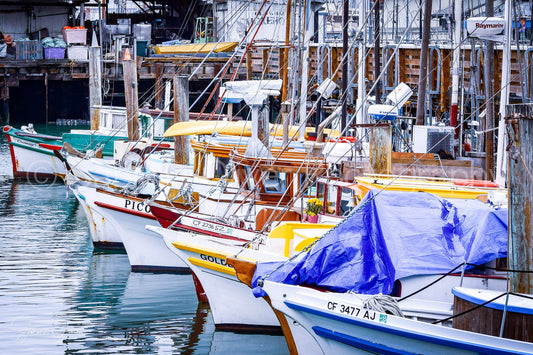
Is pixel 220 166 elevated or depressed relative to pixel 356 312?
elevated

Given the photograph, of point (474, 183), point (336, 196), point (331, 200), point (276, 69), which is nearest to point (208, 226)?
point (331, 200)

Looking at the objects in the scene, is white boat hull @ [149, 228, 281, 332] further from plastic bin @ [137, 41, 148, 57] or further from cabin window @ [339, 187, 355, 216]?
plastic bin @ [137, 41, 148, 57]

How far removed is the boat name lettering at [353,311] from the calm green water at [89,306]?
3.26m

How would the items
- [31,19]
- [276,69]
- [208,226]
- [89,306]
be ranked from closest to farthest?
[89,306]
[208,226]
[276,69]
[31,19]

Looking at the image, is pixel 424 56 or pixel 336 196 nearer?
pixel 336 196

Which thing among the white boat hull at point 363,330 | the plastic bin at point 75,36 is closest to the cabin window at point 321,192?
the white boat hull at point 363,330

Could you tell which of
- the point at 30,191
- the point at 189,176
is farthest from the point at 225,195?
the point at 30,191

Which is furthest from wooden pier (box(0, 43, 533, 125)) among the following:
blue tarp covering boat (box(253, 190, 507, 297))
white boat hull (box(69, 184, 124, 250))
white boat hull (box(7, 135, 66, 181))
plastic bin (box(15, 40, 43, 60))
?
blue tarp covering boat (box(253, 190, 507, 297))

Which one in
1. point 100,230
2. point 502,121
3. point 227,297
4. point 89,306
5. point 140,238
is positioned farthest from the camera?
point 100,230

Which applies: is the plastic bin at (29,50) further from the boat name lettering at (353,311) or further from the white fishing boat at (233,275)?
the boat name lettering at (353,311)

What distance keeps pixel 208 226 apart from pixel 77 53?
35476mm

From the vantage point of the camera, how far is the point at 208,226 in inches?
582

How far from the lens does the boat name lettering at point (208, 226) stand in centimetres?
1466

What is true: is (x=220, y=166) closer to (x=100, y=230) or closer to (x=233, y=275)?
(x=100, y=230)
